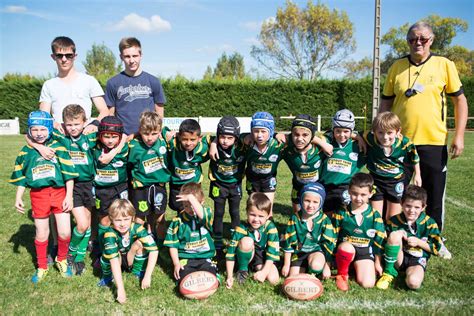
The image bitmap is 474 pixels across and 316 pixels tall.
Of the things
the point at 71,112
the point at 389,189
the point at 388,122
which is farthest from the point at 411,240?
the point at 71,112

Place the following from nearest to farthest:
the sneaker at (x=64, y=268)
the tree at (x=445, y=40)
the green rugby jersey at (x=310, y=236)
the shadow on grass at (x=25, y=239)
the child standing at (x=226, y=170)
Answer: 1. the green rugby jersey at (x=310, y=236)
2. the sneaker at (x=64, y=268)
3. the child standing at (x=226, y=170)
4. the shadow on grass at (x=25, y=239)
5. the tree at (x=445, y=40)

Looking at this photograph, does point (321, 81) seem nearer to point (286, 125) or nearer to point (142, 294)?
point (286, 125)

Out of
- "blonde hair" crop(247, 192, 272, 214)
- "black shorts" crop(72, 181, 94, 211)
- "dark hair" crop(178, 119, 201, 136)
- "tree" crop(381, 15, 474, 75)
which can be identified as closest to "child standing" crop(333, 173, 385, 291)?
"blonde hair" crop(247, 192, 272, 214)

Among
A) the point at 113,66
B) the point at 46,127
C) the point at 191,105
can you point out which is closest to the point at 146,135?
the point at 46,127

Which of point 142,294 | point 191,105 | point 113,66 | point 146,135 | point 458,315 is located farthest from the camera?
point 113,66

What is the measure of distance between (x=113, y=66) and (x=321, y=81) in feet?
159

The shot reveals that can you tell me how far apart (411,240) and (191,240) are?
85.3 inches

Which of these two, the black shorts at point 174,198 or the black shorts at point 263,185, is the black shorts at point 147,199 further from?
the black shorts at point 263,185

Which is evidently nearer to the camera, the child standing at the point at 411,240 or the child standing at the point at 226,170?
the child standing at the point at 411,240

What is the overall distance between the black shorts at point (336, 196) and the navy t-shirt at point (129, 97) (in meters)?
2.32

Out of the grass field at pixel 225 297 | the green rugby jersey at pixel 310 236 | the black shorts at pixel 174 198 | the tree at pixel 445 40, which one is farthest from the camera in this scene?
the tree at pixel 445 40

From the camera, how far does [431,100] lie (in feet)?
13.4

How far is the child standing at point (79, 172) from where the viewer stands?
12.6ft

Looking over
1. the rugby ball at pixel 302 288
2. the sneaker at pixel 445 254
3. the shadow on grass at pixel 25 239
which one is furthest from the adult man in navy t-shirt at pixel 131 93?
the sneaker at pixel 445 254
